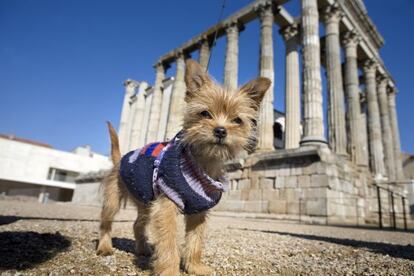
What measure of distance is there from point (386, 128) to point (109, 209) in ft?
96.4

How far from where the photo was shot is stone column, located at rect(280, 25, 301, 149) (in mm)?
17505

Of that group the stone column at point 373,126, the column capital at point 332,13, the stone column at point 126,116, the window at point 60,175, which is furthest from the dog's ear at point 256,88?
the window at point 60,175

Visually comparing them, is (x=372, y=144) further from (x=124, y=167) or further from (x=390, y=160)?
(x=124, y=167)

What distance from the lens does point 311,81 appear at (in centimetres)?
1547

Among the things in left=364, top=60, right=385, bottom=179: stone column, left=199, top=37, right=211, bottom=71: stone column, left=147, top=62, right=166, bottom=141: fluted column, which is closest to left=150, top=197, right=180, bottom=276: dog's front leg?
left=364, top=60, right=385, bottom=179: stone column

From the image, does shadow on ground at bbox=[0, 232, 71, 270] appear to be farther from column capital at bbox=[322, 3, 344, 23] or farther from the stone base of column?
column capital at bbox=[322, 3, 344, 23]

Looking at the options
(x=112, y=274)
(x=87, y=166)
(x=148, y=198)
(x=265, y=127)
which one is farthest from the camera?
(x=87, y=166)

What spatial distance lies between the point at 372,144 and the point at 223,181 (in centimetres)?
2436

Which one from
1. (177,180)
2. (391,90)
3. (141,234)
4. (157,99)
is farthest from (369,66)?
(177,180)

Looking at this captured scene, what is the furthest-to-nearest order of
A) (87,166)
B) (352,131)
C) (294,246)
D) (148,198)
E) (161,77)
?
(87,166) → (161,77) → (352,131) → (294,246) → (148,198)

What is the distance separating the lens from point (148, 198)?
2805mm

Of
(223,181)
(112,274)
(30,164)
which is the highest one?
(30,164)

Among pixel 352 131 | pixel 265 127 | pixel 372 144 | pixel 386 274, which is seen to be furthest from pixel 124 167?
pixel 372 144

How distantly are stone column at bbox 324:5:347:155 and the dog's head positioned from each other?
1552 centimetres
